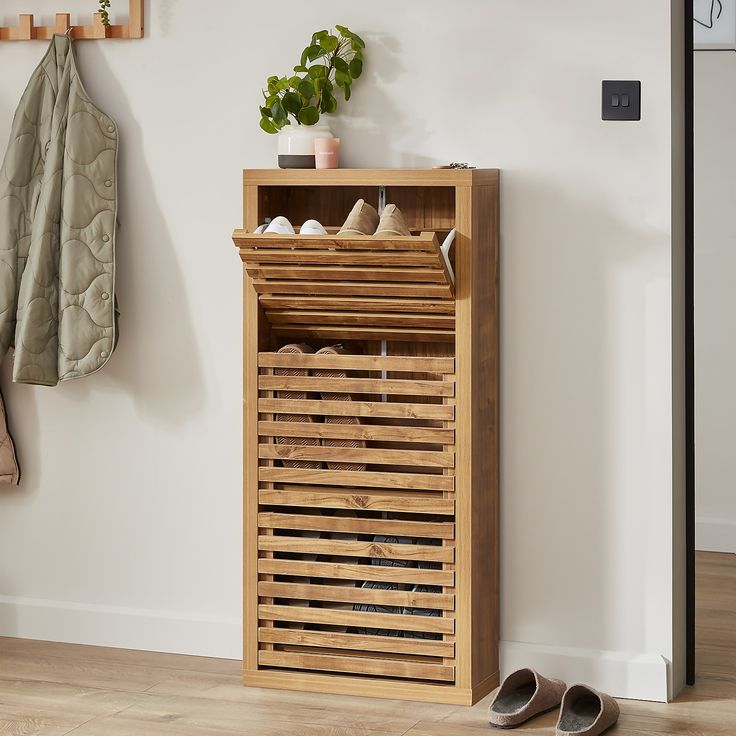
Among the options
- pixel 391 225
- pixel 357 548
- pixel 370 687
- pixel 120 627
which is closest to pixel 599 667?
pixel 370 687

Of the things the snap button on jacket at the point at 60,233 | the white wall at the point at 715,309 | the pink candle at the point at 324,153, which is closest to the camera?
the pink candle at the point at 324,153

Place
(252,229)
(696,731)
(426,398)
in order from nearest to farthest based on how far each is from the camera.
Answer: (696,731)
(252,229)
(426,398)

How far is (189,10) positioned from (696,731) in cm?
224

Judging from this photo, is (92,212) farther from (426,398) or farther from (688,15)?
(688,15)

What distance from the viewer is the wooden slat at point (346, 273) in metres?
2.57

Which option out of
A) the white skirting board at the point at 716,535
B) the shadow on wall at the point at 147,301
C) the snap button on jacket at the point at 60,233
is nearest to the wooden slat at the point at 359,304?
the shadow on wall at the point at 147,301

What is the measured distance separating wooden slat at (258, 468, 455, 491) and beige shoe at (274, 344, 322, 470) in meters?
0.04

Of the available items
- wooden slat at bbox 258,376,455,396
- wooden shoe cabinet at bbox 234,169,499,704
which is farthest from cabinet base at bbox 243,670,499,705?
wooden slat at bbox 258,376,455,396

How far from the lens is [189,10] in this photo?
9.94 feet

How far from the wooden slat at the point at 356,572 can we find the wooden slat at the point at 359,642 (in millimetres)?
142

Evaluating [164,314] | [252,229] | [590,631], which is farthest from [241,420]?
[590,631]

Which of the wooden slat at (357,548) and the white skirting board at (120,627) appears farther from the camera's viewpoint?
the white skirting board at (120,627)

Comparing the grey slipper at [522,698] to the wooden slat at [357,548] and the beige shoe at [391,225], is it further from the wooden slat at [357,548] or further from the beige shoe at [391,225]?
the beige shoe at [391,225]

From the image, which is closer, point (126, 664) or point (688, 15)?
point (688, 15)
